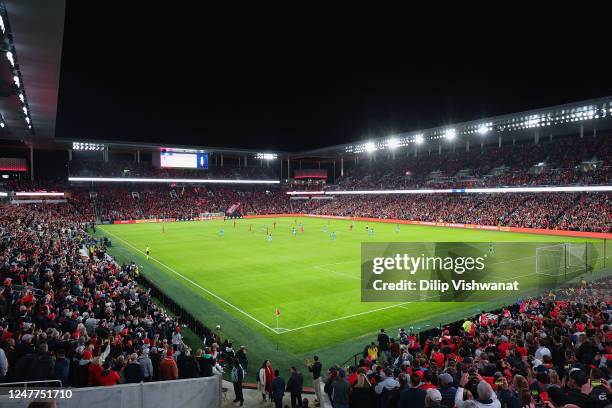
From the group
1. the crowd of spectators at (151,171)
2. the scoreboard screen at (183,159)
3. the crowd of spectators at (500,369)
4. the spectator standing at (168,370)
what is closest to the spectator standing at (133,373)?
the spectator standing at (168,370)

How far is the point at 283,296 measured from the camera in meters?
20.2

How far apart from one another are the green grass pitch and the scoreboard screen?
40687 mm

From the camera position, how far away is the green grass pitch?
14.9m

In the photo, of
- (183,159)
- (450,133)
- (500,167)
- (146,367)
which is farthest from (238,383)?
(183,159)

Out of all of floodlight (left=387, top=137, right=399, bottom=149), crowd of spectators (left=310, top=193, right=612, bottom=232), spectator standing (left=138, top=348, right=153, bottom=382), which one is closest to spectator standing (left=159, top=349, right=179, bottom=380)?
spectator standing (left=138, top=348, right=153, bottom=382)

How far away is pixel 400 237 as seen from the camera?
4172 cm

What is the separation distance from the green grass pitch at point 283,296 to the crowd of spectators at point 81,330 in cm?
291

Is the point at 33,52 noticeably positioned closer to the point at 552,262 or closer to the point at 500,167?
the point at 552,262

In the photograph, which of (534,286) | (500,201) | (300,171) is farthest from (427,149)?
(534,286)

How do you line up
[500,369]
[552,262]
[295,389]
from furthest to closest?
[552,262] < [295,389] < [500,369]

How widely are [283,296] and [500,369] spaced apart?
44.8 feet

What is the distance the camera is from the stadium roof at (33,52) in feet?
43.7

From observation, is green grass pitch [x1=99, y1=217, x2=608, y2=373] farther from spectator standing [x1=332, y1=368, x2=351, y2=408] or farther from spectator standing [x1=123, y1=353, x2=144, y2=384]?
spectator standing [x1=123, y1=353, x2=144, y2=384]

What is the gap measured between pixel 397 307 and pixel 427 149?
67.1 meters
